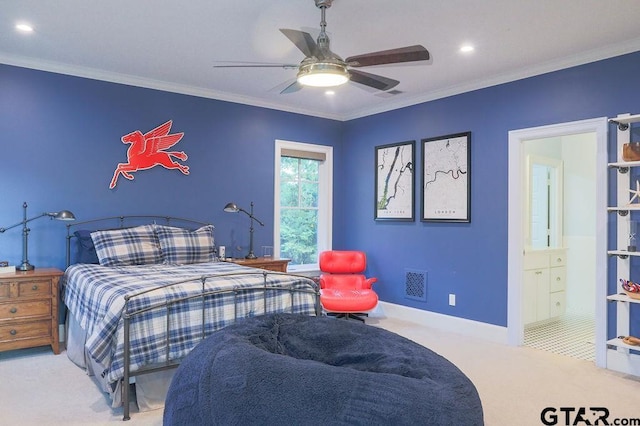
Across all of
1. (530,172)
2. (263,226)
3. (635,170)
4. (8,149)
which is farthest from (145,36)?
(530,172)

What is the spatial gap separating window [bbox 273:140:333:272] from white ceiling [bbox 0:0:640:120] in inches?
54.4

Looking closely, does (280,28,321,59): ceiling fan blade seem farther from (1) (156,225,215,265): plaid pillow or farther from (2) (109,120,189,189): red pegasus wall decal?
(2) (109,120,189,189): red pegasus wall decal

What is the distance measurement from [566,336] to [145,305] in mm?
4376

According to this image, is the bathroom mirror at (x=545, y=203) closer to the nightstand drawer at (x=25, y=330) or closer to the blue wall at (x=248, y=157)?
the blue wall at (x=248, y=157)

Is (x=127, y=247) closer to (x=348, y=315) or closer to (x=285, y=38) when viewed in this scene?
(x=285, y=38)

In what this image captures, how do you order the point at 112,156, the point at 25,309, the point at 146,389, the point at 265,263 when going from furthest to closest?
the point at 265,263
the point at 112,156
the point at 25,309
the point at 146,389

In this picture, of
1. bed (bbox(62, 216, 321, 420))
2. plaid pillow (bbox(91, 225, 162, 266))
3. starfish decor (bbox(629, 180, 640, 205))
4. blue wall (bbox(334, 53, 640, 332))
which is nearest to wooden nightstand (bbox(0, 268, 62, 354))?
bed (bbox(62, 216, 321, 420))

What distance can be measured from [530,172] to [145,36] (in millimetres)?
4508

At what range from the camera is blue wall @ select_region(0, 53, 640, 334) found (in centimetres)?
418

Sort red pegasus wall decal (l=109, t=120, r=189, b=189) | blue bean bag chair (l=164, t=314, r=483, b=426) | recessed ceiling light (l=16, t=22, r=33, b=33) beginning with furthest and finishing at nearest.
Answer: red pegasus wall decal (l=109, t=120, r=189, b=189), recessed ceiling light (l=16, t=22, r=33, b=33), blue bean bag chair (l=164, t=314, r=483, b=426)

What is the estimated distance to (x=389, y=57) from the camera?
2805mm

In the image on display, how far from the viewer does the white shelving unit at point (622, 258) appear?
11.8 ft

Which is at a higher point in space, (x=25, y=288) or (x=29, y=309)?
(x=25, y=288)

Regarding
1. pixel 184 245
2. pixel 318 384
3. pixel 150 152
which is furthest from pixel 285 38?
pixel 318 384
